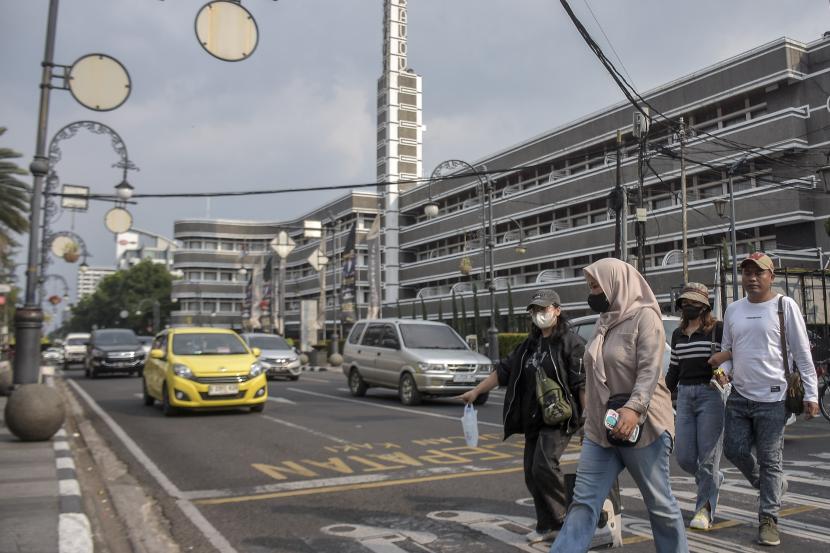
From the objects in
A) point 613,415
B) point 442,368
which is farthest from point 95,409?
point 613,415

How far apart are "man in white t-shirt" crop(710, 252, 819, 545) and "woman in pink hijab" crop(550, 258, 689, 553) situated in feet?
5.36

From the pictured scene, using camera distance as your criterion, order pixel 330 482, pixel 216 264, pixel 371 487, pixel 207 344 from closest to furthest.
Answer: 1. pixel 371 487
2. pixel 330 482
3. pixel 207 344
4. pixel 216 264

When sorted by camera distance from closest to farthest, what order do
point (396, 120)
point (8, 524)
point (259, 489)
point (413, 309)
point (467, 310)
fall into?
point (8, 524)
point (259, 489)
point (467, 310)
point (413, 309)
point (396, 120)

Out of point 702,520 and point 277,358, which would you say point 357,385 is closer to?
point 277,358

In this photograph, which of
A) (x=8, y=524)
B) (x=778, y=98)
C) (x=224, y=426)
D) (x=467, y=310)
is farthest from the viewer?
(x=467, y=310)

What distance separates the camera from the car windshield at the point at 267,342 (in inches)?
953

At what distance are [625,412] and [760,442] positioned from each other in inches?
84.2

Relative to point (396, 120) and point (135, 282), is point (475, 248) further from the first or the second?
point (135, 282)

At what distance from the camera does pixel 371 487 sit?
22.8 ft

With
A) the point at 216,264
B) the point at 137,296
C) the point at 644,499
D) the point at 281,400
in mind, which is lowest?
the point at 281,400

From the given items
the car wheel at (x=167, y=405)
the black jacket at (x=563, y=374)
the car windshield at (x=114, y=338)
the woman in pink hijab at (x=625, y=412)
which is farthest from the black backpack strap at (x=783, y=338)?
the car windshield at (x=114, y=338)

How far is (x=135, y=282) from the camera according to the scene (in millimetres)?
105062

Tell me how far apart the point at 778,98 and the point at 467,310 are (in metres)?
26.7

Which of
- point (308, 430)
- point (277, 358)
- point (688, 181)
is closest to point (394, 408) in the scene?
point (308, 430)
